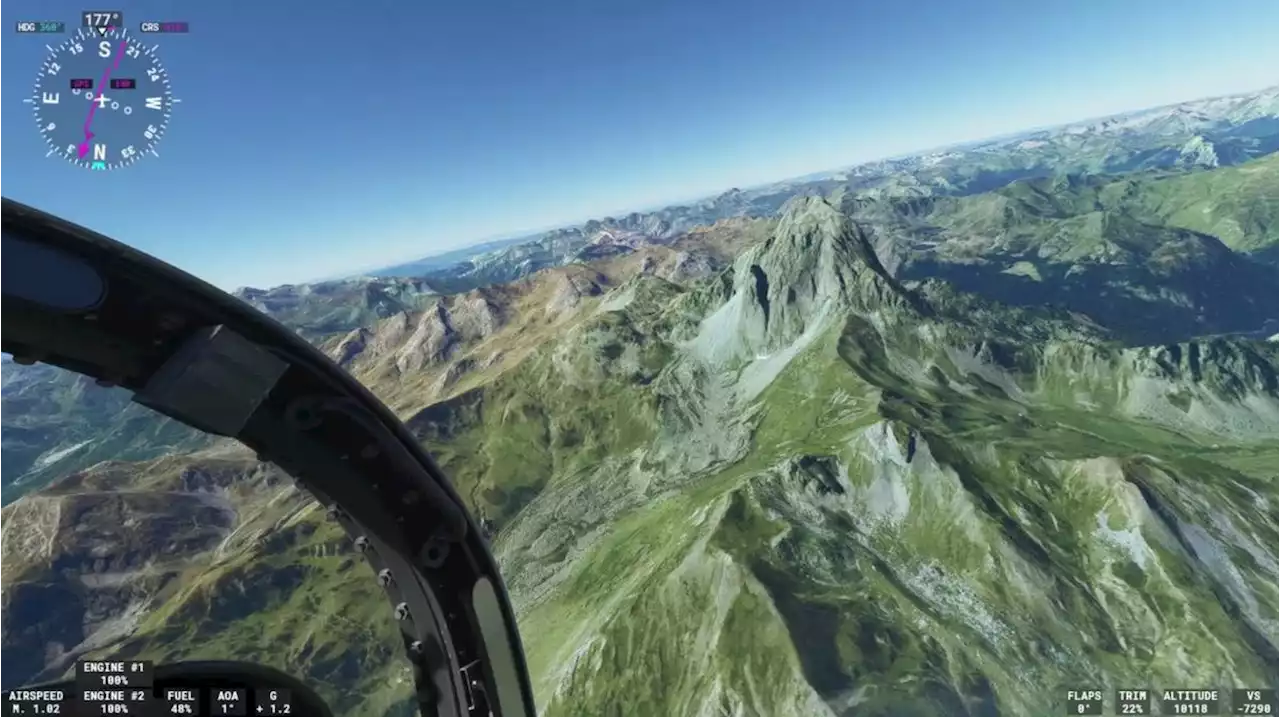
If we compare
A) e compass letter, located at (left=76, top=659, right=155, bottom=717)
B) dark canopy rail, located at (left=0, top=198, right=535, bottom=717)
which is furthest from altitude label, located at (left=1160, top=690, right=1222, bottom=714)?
e compass letter, located at (left=76, top=659, right=155, bottom=717)

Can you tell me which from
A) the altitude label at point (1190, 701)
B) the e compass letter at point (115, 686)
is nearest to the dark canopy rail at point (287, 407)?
the e compass letter at point (115, 686)

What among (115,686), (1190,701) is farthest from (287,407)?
(1190,701)

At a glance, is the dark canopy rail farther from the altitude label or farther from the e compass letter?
the altitude label

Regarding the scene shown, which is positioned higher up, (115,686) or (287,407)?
(287,407)

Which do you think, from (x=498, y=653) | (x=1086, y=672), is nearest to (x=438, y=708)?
(x=498, y=653)

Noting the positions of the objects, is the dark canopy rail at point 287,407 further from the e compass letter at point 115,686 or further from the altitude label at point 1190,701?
the altitude label at point 1190,701

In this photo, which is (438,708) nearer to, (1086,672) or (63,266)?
(63,266)

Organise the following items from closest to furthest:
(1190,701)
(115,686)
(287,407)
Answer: (287,407), (115,686), (1190,701)

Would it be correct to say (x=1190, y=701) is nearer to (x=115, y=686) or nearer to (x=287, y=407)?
(x=115, y=686)
